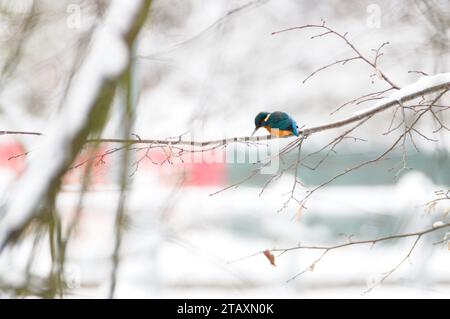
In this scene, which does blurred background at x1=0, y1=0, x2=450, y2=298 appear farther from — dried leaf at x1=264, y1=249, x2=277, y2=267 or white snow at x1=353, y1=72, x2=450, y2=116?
white snow at x1=353, y1=72, x2=450, y2=116

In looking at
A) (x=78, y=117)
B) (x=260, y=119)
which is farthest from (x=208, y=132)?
(x=78, y=117)

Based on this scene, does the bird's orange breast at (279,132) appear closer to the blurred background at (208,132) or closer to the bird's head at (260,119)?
the bird's head at (260,119)

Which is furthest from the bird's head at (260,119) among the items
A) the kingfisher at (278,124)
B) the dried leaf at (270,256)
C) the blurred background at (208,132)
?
the dried leaf at (270,256)

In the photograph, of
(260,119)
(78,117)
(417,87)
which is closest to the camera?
(417,87)

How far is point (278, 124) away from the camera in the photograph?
1283mm

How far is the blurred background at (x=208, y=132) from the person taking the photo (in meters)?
1.49

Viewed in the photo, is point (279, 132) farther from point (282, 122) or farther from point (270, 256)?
point (270, 256)

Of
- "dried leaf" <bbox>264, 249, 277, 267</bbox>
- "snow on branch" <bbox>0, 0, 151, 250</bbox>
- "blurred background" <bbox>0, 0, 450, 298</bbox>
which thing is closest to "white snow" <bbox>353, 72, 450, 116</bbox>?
"blurred background" <bbox>0, 0, 450, 298</bbox>

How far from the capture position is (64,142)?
1476 millimetres

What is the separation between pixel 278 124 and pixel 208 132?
0.28 m

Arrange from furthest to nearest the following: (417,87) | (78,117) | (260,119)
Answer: (78,117), (260,119), (417,87)

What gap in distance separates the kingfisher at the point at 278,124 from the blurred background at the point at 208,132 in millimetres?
155

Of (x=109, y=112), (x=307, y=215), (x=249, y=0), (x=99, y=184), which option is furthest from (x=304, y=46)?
(x=99, y=184)
